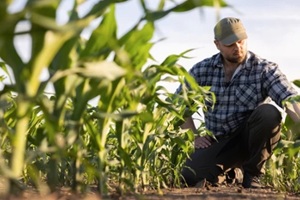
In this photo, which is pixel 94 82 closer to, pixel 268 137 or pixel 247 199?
pixel 247 199

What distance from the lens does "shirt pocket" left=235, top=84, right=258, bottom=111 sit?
397 cm

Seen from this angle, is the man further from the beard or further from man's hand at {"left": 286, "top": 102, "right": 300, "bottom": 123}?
man's hand at {"left": 286, "top": 102, "right": 300, "bottom": 123}

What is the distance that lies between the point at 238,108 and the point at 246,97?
0.33 feet

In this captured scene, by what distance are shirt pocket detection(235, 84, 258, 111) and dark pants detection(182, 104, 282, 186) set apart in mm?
120

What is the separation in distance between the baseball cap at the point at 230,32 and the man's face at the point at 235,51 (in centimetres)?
3

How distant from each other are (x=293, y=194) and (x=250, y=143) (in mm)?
934

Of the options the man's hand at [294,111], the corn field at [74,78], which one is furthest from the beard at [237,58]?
the corn field at [74,78]

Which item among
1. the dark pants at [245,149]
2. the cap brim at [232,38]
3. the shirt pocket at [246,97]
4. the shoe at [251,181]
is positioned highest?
the cap brim at [232,38]

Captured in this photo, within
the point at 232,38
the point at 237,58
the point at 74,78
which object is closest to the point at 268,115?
the point at 237,58

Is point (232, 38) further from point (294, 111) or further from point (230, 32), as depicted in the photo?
point (294, 111)

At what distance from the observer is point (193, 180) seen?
4.27m

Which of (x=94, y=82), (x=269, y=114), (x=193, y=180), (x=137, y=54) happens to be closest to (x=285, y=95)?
(x=269, y=114)

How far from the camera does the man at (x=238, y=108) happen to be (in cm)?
376

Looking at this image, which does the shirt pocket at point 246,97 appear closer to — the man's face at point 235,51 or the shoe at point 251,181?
the man's face at point 235,51
